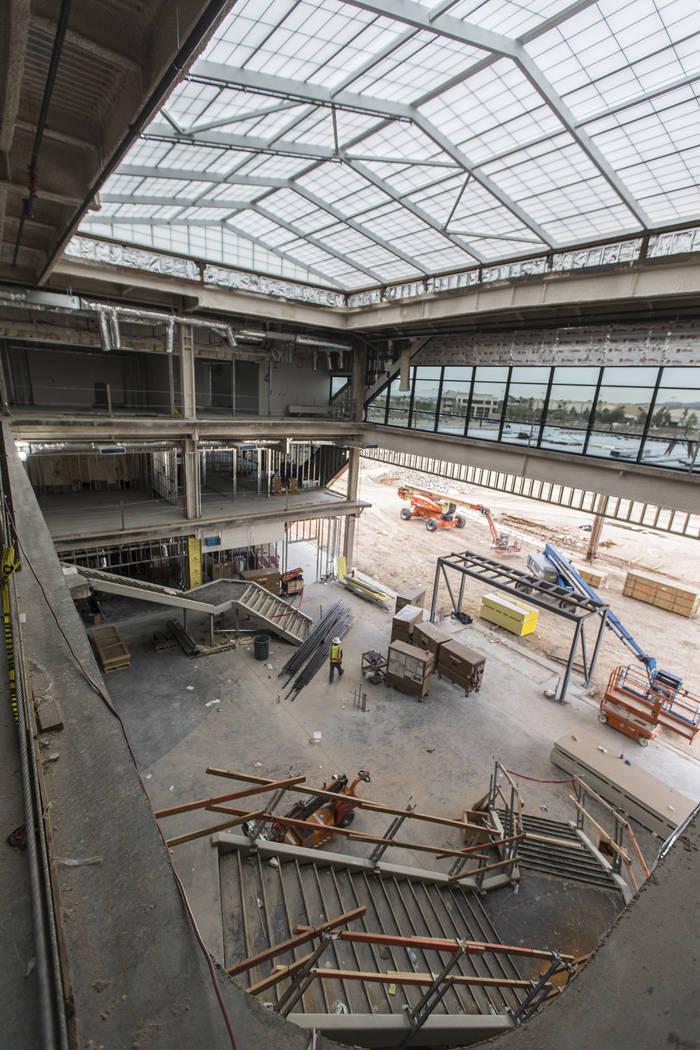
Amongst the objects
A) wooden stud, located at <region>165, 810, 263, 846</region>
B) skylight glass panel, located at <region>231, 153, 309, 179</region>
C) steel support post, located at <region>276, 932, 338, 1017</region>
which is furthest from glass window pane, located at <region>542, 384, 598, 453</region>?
steel support post, located at <region>276, 932, 338, 1017</region>

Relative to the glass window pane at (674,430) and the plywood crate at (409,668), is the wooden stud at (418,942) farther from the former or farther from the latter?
the glass window pane at (674,430)

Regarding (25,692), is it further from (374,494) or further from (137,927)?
(374,494)

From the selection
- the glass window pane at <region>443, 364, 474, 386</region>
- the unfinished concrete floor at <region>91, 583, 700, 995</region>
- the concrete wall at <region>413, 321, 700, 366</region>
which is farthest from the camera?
the glass window pane at <region>443, 364, 474, 386</region>

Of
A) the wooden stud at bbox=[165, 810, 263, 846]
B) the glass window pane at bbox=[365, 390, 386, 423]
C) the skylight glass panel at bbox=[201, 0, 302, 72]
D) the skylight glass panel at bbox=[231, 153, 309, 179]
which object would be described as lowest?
the wooden stud at bbox=[165, 810, 263, 846]

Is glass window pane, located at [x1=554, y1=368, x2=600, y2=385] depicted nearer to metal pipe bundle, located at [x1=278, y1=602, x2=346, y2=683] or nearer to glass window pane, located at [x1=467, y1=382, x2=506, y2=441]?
glass window pane, located at [x1=467, y1=382, x2=506, y2=441]

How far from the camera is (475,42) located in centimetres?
644

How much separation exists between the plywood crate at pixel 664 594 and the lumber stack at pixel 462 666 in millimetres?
12719

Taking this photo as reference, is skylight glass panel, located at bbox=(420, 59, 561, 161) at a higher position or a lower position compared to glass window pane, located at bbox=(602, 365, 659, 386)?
higher

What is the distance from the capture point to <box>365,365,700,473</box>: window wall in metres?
10.6

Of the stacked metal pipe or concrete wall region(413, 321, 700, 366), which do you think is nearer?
concrete wall region(413, 321, 700, 366)

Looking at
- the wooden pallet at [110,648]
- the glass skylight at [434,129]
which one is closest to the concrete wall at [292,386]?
the glass skylight at [434,129]

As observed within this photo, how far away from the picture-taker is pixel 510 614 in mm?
16469

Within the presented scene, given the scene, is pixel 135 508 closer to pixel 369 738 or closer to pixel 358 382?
pixel 358 382

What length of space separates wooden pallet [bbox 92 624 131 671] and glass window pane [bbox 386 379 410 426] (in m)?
12.1
